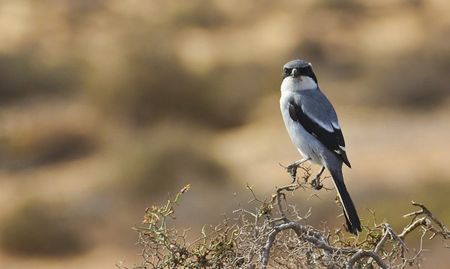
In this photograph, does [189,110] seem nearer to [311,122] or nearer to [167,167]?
[167,167]

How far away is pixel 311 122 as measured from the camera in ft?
19.3

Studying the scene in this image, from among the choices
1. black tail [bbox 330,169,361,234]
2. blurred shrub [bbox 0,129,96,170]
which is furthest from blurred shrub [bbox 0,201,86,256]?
black tail [bbox 330,169,361,234]

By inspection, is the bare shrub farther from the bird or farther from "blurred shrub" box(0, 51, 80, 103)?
"blurred shrub" box(0, 51, 80, 103)

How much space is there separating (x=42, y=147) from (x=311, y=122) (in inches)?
528

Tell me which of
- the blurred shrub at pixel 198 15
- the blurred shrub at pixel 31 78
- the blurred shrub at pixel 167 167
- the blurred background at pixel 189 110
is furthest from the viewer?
the blurred shrub at pixel 198 15

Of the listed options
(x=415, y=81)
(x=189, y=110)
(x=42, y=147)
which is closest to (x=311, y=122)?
(x=42, y=147)

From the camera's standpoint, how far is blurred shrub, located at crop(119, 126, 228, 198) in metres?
16.7

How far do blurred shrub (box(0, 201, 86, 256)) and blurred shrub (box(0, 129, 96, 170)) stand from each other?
2.63 meters

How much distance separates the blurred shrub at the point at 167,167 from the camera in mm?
16656

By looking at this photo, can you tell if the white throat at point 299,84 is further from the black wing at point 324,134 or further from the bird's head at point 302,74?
the black wing at point 324,134

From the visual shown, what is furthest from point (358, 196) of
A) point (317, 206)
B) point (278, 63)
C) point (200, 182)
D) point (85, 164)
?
point (278, 63)

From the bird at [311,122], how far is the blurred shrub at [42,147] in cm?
1254

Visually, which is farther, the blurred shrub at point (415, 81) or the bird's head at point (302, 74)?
the blurred shrub at point (415, 81)

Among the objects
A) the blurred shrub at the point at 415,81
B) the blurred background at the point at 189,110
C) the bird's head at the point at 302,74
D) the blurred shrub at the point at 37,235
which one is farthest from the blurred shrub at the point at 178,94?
the bird's head at the point at 302,74
